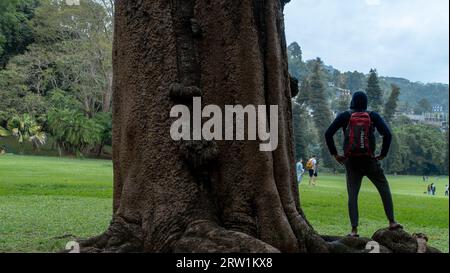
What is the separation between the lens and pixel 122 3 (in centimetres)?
521

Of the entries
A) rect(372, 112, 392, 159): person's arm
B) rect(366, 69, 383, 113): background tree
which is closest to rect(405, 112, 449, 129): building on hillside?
rect(366, 69, 383, 113): background tree

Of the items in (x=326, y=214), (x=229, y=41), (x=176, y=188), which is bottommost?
(x=326, y=214)

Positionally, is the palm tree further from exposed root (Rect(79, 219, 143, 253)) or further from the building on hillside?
the building on hillside

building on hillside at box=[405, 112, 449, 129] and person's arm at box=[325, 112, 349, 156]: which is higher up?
building on hillside at box=[405, 112, 449, 129]

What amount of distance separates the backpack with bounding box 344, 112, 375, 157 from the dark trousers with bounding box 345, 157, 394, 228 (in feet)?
0.31

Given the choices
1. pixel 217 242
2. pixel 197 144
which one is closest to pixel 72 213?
pixel 197 144

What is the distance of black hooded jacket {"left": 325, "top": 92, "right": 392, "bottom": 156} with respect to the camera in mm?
5410

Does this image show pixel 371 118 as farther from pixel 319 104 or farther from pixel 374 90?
pixel 319 104

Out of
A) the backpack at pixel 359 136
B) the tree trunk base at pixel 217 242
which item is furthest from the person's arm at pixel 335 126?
the tree trunk base at pixel 217 242

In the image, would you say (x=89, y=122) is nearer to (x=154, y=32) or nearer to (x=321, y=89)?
(x=321, y=89)

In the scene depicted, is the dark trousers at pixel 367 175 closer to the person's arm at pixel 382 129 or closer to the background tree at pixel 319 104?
the person's arm at pixel 382 129

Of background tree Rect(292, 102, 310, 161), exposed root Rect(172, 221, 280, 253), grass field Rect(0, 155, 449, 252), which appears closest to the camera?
exposed root Rect(172, 221, 280, 253)
